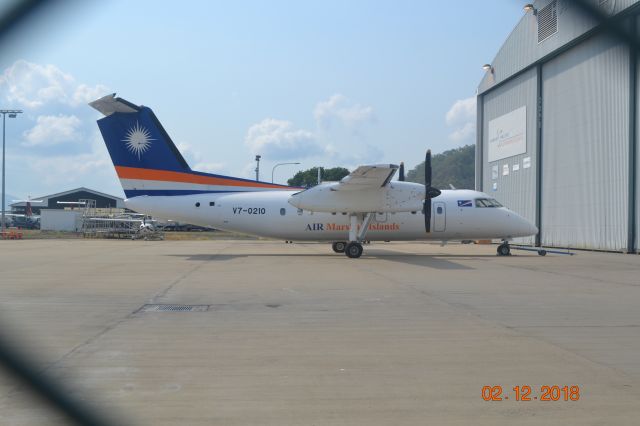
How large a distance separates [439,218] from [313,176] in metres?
82.4

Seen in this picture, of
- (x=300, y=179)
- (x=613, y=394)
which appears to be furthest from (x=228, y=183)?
(x=300, y=179)

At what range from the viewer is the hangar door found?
101 feet

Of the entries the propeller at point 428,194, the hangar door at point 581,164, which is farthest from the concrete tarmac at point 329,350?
the hangar door at point 581,164

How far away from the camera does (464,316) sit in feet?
33.4

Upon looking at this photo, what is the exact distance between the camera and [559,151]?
36.4m

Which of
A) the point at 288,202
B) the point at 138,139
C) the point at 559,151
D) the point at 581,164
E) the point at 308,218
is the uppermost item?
the point at 559,151

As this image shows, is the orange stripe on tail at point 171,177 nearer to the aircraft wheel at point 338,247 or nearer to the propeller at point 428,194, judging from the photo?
the aircraft wheel at point 338,247

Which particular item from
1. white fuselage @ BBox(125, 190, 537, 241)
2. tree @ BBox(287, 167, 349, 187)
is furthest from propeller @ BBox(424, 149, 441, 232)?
tree @ BBox(287, 167, 349, 187)

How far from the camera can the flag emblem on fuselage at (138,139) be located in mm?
25266

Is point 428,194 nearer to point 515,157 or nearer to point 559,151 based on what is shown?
point 559,151

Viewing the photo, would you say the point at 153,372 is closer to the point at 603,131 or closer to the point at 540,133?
the point at 603,131

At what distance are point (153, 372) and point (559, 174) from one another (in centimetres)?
3528
